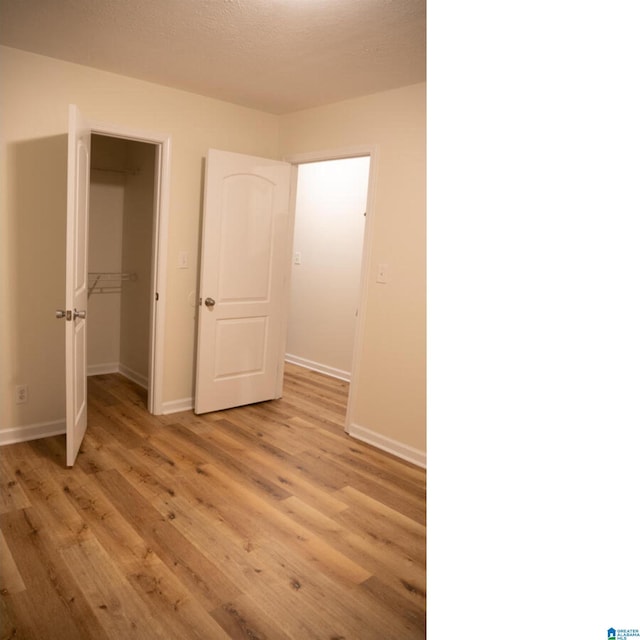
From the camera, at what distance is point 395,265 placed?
330 cm

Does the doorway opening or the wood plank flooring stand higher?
the doorway opening

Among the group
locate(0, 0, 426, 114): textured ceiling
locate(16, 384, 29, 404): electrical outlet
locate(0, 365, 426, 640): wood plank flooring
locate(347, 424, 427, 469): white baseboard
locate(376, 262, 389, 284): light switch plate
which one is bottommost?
locate(0, 365, 426, 640): wood plank flooring

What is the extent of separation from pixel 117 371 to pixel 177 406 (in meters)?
1.28

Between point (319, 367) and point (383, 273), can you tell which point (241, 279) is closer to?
point (383, 273)

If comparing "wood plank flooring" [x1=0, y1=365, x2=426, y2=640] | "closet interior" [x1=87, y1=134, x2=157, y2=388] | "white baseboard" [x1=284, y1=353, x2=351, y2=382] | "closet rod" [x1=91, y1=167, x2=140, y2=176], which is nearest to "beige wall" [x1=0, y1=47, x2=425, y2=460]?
"wood plank flooring" [x1=0, y1=365, x2=426, y2=640]

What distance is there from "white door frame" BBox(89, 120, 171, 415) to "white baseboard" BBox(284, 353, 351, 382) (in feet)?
6.71

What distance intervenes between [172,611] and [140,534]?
0.54 meters

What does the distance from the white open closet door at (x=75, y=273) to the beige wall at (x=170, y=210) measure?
0.31 m

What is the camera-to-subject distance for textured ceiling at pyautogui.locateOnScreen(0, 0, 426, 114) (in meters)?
2.21
